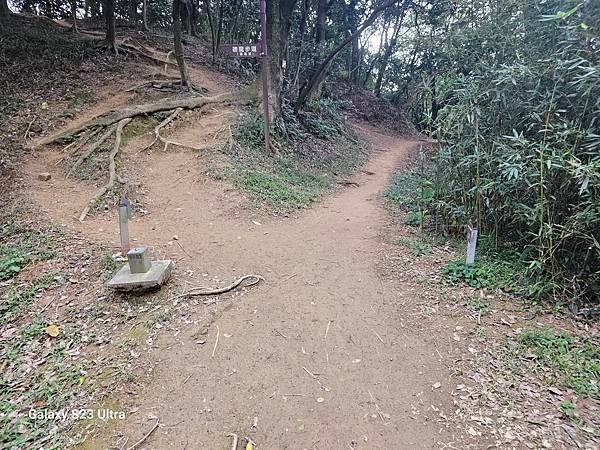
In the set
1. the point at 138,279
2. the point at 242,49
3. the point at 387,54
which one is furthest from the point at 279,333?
the point at 387,54

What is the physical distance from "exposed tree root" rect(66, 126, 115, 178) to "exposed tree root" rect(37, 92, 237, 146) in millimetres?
443

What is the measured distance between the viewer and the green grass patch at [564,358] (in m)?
2.65

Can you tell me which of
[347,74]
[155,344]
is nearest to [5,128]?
[155,344]

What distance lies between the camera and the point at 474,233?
4043 millimetres

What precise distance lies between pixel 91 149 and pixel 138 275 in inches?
191

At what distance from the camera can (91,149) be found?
740 cm

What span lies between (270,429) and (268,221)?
373cm

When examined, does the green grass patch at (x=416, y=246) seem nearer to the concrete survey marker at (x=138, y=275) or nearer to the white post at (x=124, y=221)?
the concrete survey marker at (x=138, y=275)

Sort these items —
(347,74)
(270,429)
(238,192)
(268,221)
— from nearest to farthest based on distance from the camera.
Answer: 1. (270,429)
2. (268,221)
3. (238,192)
4. (347,74)

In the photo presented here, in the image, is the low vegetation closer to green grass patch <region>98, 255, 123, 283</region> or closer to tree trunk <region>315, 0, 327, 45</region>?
tree trunk <region>315, 0, 327, 45</region>

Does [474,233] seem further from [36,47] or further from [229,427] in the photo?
[36,47]

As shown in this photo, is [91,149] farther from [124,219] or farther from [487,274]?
[487,274]

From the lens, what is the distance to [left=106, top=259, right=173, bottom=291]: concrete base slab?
3.64m

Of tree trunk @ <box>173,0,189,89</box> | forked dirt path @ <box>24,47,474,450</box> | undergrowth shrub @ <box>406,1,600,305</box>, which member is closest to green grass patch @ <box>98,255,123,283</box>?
forked dirt path @ <box>24,47,474,450</box>
